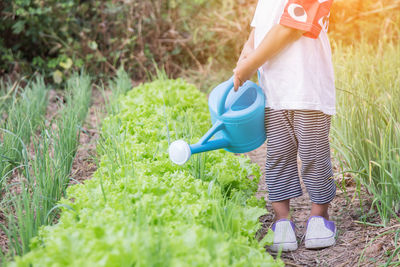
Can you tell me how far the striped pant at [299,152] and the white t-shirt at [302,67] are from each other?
0.22ft

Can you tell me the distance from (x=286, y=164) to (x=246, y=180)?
261 millimetres

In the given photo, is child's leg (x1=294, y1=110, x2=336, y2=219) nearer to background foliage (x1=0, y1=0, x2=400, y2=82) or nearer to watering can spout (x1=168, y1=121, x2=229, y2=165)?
watering can spout (x1=168, y1=121, x2=229, y2=165)

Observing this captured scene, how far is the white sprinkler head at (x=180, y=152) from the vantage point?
1.79 meters

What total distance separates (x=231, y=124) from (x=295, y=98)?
294 millimetres

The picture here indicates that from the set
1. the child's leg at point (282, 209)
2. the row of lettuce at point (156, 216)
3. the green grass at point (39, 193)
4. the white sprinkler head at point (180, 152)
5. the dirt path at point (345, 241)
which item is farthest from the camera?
the child's leg at point (282, 209)

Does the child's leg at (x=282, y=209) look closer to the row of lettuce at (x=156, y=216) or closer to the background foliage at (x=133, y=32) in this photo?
the row of lettuce at (x=156, y=216)

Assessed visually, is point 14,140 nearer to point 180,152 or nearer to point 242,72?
point 180,152

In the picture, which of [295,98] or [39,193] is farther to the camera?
[39,193]

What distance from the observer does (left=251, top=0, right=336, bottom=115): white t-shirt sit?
1854 mm

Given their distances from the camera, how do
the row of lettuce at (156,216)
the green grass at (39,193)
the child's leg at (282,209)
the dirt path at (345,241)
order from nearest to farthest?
the row of lettuce at (156,216)
the green grass at (39,193)
the dirt path at (345,241)
the child's leg at (282,209)

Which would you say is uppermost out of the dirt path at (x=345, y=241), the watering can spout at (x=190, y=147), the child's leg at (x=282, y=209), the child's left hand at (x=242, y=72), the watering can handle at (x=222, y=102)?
the child's left hand at (x=242, y=72)

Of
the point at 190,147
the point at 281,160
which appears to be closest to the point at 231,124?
the point at 190,147

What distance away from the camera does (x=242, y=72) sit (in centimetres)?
194

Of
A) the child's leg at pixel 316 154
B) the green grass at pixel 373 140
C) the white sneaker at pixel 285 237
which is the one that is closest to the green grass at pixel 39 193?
the white sneaker at pixel 285 237
